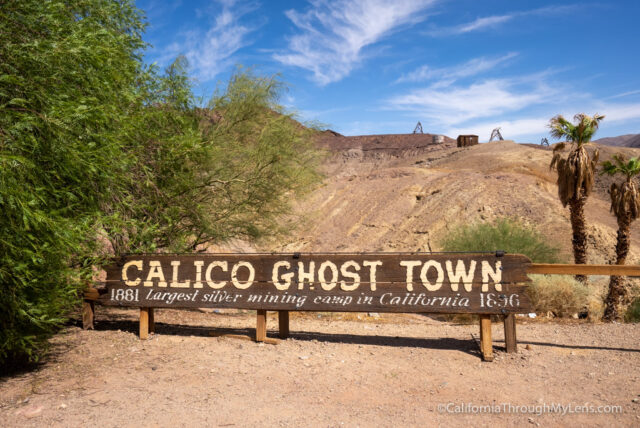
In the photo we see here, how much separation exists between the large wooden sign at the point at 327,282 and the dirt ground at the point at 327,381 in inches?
25.1

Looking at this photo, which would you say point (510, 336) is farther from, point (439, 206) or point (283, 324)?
point (439, 206)

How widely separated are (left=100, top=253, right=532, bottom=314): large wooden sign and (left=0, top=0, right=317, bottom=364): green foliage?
90 centimetres

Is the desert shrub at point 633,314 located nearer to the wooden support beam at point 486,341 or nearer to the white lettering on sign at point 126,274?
the wooden support beam at point 486,341

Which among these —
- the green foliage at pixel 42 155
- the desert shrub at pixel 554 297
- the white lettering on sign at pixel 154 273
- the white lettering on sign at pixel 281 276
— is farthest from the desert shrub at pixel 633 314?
the green foliage at pixel 42 155

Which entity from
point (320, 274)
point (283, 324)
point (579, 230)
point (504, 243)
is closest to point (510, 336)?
point (320, 274)

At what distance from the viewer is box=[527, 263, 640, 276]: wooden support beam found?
251 inches

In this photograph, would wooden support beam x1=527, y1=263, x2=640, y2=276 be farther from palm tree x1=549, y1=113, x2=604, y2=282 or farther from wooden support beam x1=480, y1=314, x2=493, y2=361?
palm tree x1=549, y1=113, x2=604, y2=282

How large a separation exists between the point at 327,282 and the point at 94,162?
341cm

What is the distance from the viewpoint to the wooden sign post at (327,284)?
630cm

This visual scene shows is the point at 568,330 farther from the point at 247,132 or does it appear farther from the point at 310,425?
the point at 247,132

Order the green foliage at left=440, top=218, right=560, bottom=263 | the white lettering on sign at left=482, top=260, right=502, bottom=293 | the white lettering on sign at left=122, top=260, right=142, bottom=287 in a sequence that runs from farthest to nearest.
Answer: the green foliage at left=440, top=218, right=560, bottom=263
the white lettering on sign at left=122, top=260, right=142, bottom=287
the white lettering on sign at left=482, top=260, right=502, bottom=293

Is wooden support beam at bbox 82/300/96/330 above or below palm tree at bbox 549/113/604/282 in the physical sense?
below

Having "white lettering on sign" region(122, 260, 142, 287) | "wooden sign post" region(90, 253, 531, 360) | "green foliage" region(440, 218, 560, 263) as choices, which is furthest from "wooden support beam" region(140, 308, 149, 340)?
"green foliage" region(440, 218, 560, 263)

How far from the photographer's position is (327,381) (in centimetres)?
555
